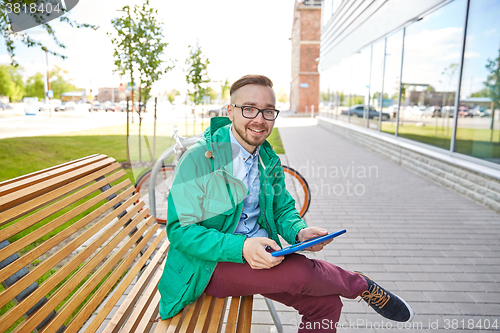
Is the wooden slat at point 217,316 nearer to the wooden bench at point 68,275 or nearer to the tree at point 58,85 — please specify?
the wooden bench at point 68,275

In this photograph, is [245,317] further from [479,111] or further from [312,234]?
[479,111]

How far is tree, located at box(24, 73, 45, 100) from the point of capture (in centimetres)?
6706

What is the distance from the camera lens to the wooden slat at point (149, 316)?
181 centimetres

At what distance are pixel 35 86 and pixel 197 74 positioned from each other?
6579 cm

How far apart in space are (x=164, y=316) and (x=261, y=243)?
2.05ft

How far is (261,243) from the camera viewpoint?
5.80ft

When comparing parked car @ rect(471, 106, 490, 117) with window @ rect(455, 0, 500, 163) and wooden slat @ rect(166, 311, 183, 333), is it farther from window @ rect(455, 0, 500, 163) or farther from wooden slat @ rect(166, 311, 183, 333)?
wooden slat @ rect(166, 311, 183, 333)

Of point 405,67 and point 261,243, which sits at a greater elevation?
point 405,67

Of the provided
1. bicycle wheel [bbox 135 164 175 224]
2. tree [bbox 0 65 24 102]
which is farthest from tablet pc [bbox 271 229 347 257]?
tree [bbox 0 65 24 102]

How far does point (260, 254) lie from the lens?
68.7 inches

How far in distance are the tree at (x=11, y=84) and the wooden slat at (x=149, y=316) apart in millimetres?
66565

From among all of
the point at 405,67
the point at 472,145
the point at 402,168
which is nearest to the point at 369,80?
the point at 405,67

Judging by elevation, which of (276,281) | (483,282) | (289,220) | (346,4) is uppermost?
(346,4)

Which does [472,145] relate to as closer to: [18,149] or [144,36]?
[144,36]
